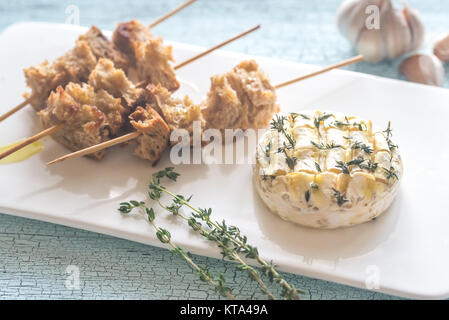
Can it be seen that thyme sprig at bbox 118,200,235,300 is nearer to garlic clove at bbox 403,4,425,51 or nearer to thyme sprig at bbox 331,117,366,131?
thyme sprig at bbox 331,117,366,131

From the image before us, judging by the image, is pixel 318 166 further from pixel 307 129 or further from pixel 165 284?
pixel 165 284

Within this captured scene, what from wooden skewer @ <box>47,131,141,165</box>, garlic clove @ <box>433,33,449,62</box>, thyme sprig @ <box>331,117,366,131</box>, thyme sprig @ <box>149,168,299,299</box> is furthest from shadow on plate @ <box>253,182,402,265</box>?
garlic clove @ <box>433,33,449,62</box>

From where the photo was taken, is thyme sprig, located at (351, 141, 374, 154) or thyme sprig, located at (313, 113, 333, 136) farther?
thyme sprig, located at (313, 113, 333, 136)

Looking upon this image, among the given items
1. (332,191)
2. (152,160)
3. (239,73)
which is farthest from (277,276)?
(239,73)

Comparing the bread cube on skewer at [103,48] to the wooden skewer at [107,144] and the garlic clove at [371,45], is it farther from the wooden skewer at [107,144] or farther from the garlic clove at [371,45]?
the garlic clove at [371,45]

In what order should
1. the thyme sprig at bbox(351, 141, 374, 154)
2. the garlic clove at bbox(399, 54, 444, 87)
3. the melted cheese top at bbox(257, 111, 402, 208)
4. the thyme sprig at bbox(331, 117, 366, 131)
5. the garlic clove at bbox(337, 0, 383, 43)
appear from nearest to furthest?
1. the melted cheese top at bbox(257, 111, 402, 208)
2. the thyme sprig at bbox(351, 141, 374, 154)
3. the thyme sprig at bbox(331, 117, 366, 131)
4. the garlic clove at bbox(399, 54, 444, 87)
5. the garlic clove at bbox(337, 0, 383, 43)

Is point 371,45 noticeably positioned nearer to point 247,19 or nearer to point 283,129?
point 247,19
